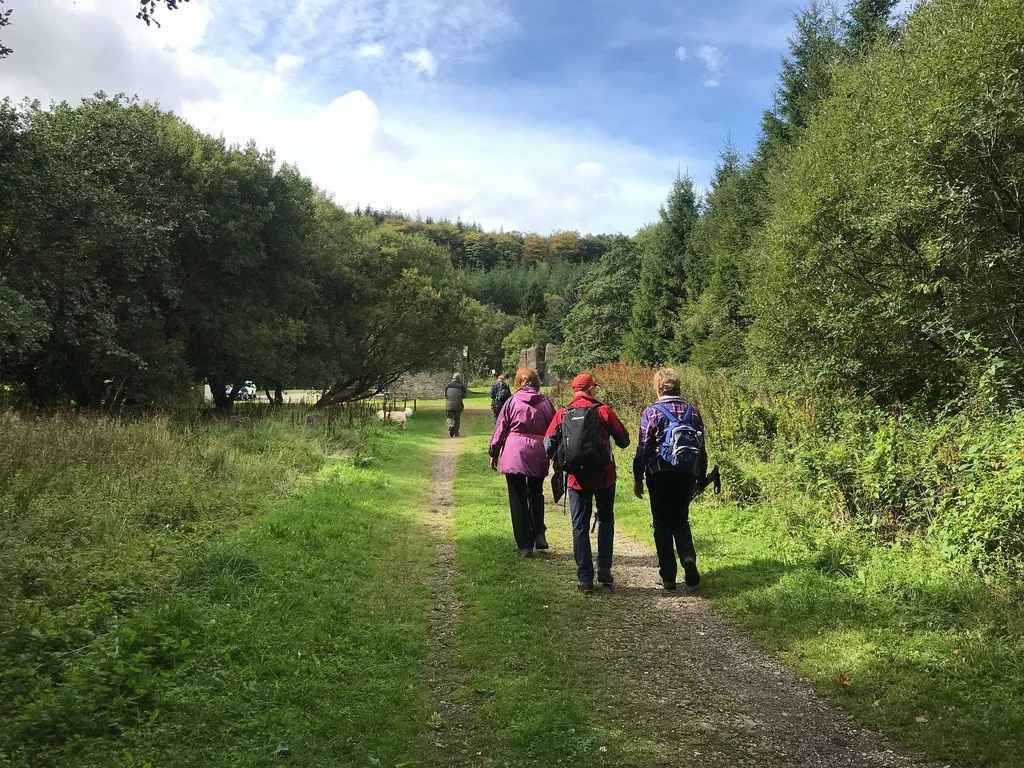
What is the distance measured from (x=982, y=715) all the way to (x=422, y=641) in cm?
324

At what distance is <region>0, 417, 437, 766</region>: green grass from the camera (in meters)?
3.12

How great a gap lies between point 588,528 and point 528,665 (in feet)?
5.41

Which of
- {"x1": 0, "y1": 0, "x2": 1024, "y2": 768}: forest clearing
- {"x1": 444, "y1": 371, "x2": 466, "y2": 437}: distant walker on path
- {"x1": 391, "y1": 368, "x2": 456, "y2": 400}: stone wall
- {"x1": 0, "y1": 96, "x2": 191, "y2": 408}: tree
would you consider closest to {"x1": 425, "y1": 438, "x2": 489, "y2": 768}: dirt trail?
{"x1": 0, "y1": 0, "x2": 1024, "y2": 768}: forest clearing

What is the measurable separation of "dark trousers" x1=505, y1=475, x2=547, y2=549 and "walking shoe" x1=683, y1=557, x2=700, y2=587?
1617 millimetres

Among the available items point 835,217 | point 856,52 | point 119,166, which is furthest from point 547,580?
point 856,52

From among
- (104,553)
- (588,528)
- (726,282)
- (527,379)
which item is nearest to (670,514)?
(588,528)

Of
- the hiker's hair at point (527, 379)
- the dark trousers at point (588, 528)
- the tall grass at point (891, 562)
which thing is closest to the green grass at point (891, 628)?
the tall grass at point (891, 562)

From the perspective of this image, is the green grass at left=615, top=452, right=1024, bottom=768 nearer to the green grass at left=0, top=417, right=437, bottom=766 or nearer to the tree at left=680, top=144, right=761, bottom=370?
the green grass at left=0, top=417, right=437, bottom=766

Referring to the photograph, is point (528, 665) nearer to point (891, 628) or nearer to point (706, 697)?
point (706, 697)

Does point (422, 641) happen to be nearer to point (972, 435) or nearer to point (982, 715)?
point (982, 715)

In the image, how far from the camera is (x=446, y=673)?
402cm

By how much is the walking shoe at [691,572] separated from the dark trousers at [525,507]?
1.62 meters

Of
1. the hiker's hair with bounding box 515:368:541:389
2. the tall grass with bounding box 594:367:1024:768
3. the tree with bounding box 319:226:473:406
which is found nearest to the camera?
the tall grass with bounding box 594:367:1024:768

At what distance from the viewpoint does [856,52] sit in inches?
719
